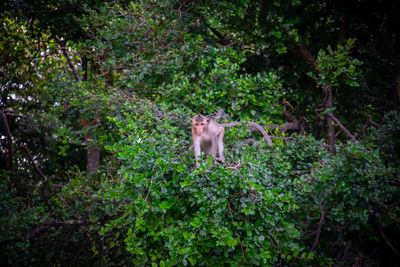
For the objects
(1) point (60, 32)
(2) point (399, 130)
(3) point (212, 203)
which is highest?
(1) point (60, 32)

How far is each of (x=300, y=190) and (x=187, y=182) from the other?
5.67ft

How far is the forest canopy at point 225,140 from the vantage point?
12.0ft

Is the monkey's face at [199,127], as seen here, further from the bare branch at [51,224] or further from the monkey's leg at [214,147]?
the bare branch at [51,224]

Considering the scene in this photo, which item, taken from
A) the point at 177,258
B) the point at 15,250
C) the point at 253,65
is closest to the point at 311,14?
the point at 253,65

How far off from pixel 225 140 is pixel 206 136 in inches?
32.1

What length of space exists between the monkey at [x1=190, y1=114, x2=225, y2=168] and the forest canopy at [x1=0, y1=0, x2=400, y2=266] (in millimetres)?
181

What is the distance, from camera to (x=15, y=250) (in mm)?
6137

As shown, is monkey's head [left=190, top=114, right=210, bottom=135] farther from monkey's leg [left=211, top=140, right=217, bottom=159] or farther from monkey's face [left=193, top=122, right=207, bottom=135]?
monkey's leg [left=211, top=140, right=217, bottom=159]

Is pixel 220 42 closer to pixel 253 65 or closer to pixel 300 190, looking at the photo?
pixel 253 65

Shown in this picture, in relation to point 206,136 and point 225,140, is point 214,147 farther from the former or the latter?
point 225,140

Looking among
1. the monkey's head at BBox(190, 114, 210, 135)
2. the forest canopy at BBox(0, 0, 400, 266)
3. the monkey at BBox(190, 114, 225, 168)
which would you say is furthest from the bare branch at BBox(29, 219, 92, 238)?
the monkey's head at BBox(190, 114, 210, 135)

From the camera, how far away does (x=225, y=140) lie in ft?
15.8

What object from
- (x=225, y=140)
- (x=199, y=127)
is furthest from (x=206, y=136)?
(x=225, y=140)

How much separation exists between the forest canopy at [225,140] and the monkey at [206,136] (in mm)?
181
